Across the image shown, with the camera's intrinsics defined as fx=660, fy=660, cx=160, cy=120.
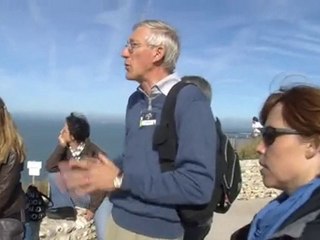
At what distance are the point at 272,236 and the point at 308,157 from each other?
1.00ft

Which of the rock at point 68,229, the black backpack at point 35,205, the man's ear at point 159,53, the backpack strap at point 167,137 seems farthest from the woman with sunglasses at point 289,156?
the rock at point 68,229

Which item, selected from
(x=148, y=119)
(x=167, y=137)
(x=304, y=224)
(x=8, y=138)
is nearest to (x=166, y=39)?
(x=148, y=119)

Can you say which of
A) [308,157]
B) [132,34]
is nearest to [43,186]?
[132,34]

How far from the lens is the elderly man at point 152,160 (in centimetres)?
287

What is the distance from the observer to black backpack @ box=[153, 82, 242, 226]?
2.98m

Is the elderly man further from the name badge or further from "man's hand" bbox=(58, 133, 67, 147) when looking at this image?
"man's hand" bbox=(58, 133, 67, 147)

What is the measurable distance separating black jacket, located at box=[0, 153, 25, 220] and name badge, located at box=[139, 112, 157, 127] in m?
1.65

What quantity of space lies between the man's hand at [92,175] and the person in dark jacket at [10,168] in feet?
5.44

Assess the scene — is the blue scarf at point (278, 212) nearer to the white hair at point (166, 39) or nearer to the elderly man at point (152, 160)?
the elderly man at point (152, 160)

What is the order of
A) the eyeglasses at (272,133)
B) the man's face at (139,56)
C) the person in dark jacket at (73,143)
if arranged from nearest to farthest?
the eyeglasses at (272,133), the man's face at (139,56), the person in dark jacket at (73,143)

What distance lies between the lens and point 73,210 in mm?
6145

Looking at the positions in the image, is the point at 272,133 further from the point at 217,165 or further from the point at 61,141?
the point at 61,141

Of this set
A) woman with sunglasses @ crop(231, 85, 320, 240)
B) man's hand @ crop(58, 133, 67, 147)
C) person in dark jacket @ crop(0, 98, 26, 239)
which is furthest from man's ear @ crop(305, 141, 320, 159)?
man's hand @ crop(58, 133, 67, 147)

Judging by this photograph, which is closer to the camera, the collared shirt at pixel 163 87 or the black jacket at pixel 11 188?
the collared shirt at pixel 163 87
